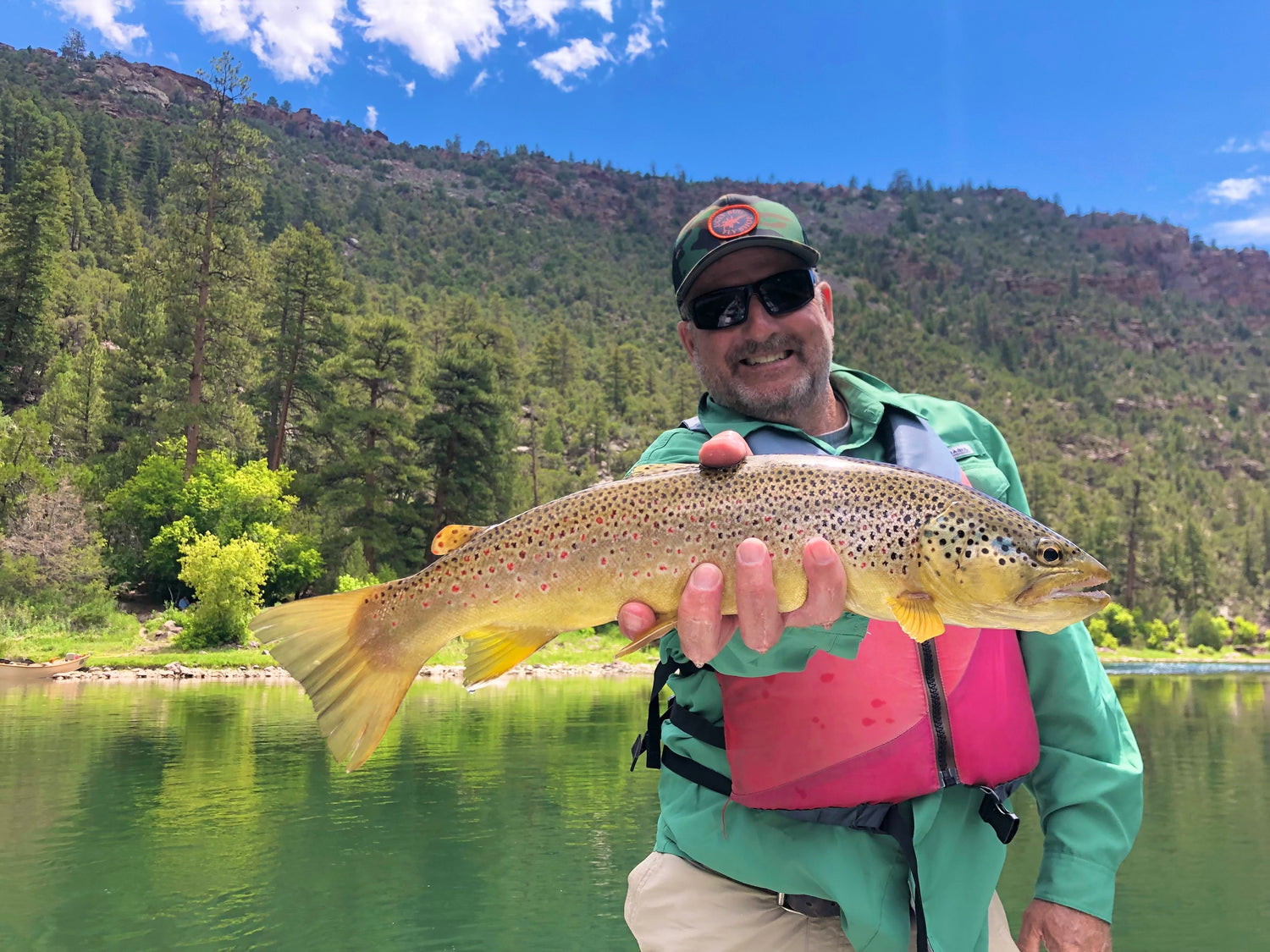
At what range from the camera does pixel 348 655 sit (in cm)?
291

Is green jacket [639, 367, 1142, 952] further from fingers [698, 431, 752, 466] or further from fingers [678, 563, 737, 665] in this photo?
fingers [698, 431, 752, 466]

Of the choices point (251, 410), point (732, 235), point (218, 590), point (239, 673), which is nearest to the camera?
point (732, 235)

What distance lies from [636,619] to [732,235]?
162 centimetres

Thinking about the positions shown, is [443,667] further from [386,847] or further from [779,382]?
[779,382]

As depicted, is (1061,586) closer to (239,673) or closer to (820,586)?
(820,586)

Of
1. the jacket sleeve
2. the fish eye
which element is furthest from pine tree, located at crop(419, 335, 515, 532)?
the fish eye

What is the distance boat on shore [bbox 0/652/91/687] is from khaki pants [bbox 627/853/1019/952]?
33.0 metres

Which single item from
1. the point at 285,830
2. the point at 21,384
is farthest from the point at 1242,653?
the point at 21,384

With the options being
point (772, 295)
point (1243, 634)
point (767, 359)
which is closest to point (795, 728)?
point (767, 359)

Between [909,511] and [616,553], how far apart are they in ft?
3.04

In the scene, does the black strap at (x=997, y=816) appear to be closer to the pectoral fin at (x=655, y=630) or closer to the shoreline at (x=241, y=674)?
the pectoral fin at (x=655, y=630)

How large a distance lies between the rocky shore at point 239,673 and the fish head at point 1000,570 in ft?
73.6

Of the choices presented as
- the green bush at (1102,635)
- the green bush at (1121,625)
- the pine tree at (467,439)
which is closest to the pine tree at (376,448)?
the pine tree at (467,439)

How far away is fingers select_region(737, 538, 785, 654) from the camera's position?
101 inches
